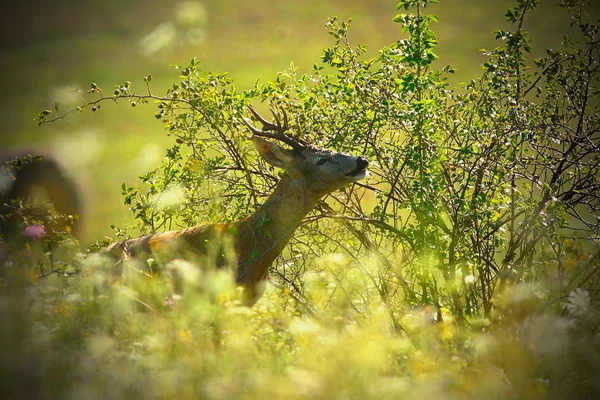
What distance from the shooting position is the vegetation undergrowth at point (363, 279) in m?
3.36

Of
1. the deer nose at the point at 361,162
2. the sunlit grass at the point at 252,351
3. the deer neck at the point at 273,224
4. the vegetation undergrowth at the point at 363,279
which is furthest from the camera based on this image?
the deer neck at the point at 273,224

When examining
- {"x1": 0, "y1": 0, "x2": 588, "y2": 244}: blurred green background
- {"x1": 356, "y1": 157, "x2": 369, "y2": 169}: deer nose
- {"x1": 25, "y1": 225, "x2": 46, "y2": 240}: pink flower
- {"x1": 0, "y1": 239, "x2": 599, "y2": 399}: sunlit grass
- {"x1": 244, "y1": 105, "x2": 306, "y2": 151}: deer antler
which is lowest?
{"x1": 0, "y1": 239, "x2": 599, "y2": 399}: sunlit grass

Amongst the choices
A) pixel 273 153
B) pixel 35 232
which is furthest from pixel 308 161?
pixel 35 232

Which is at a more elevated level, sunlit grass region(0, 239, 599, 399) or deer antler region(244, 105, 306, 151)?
deer antler region(244, 105, 306, 151)

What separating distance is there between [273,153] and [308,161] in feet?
1.38

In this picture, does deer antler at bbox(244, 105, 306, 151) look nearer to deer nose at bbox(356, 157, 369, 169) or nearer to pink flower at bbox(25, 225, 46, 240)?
deer nose at bbox(356, 157, 369, 169)

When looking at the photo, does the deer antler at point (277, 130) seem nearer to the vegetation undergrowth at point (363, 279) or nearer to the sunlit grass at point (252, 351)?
the vegetation undergrowth at point (363, 279)

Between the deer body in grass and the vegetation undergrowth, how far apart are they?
0.84 ft

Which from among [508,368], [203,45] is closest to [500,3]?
[203,45]

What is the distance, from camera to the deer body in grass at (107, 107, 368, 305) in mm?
7266

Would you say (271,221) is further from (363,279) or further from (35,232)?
(35,232)

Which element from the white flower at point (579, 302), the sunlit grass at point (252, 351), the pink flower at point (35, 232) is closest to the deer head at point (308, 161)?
the pink flower at point (35, 232)

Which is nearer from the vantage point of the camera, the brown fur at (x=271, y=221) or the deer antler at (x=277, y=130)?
the brown fur at (x=271, y=221)

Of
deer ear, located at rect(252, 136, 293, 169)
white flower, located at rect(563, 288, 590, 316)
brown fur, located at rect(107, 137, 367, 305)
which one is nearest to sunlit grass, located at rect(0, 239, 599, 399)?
white flower, located at rect(563, 288, 590, 316)
